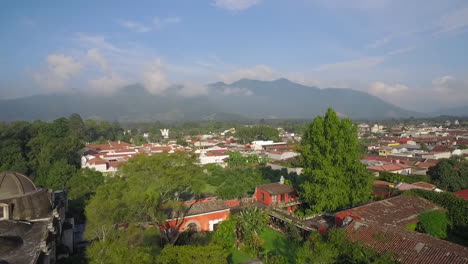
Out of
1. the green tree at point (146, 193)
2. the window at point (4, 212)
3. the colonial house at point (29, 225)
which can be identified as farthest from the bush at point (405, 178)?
the window at point (4, 212)

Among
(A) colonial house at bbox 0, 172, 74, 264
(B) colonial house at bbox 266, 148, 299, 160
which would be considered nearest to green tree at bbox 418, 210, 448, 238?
(A) colonial house at bbox 0, 172, 74, 264

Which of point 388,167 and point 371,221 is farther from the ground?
point 371,221

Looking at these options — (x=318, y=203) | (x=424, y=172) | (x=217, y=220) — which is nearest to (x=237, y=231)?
(x=217, y=220)

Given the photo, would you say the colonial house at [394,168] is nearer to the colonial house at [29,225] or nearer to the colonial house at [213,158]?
the colonial house at [213,158]

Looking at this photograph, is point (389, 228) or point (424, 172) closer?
point (389, 228)

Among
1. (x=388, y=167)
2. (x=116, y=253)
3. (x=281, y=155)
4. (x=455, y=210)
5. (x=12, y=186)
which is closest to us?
(x=116, y=253)

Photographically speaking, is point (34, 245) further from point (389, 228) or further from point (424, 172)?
point (424, 172)

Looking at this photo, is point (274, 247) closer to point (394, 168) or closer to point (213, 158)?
point (394, 168)

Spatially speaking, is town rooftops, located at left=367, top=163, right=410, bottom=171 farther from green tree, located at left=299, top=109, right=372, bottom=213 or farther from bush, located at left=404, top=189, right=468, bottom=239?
green tree, located at left=299, top=109, right=372, bottom=213

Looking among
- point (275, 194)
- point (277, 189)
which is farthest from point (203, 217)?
point (277, 189)
